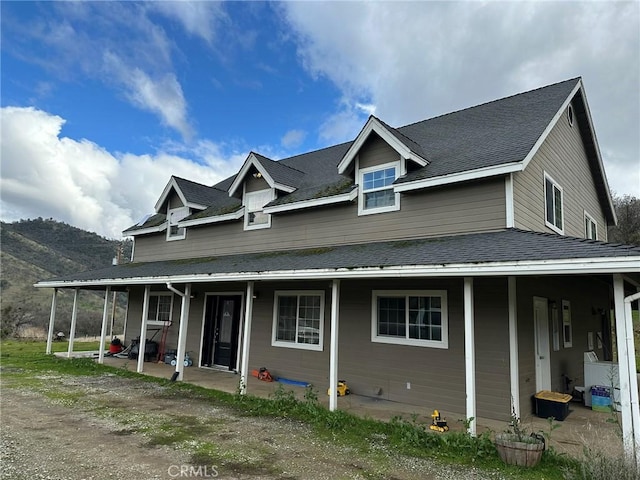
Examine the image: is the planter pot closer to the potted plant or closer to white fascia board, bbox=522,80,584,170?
the potted plant

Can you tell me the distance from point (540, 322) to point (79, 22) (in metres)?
14.8

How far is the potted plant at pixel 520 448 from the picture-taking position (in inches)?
179

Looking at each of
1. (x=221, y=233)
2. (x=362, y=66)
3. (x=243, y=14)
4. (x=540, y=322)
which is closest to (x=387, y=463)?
(x=540, y=322)

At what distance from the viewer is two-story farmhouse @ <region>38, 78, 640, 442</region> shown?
6402mm

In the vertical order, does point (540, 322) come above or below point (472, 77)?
below

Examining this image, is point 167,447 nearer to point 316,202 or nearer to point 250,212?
point 316,202

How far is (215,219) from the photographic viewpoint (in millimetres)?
12422

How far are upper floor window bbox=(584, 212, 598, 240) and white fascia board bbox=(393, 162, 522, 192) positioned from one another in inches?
261

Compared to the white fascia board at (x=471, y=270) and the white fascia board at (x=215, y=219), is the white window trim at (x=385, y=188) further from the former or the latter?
the white fascia board at (x=215, y=219)

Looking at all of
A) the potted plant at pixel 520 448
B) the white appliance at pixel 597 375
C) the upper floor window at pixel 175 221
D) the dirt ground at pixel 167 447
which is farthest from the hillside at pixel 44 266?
the white appliance at pixel 597 375

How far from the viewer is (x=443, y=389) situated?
7.21 metres

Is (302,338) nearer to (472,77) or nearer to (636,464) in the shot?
(636,464)
